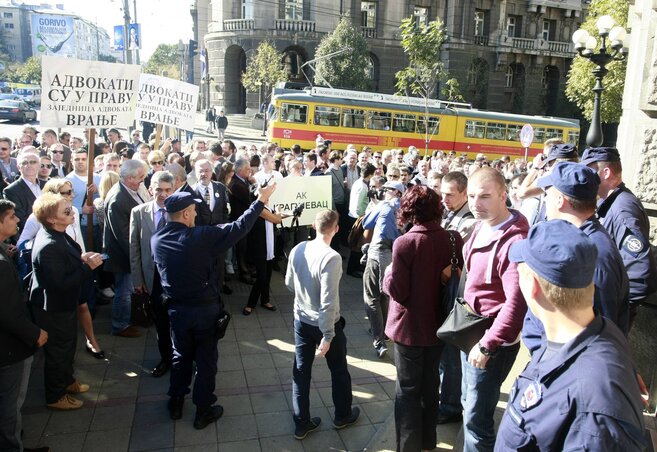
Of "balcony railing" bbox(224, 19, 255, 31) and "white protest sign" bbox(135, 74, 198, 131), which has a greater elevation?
"balcony railing" bbox(224, 19, 255, 31)

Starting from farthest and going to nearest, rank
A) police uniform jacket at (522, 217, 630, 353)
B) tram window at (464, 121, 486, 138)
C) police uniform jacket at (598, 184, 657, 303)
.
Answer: tram window at (464, 121, 486, 138) → police uniform jacket at (598, 184, 657, 303) → police uniform jacket at (522, 217, 630, 353)

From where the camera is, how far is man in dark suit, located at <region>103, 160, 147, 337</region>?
18.2ft

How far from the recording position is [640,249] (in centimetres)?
345

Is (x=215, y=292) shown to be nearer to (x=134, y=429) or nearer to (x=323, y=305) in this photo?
(x=323, y=305)

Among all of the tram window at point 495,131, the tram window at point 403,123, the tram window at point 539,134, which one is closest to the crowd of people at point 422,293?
Answer: the tram window at point 403,123

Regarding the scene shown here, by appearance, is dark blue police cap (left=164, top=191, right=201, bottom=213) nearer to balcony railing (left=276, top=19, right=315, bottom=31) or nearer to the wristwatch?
the wristwatch

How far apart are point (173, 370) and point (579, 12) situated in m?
47.3

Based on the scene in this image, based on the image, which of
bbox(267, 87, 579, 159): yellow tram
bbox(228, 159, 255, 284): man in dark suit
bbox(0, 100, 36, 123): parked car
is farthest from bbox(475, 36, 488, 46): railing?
bbox(228, 159, 255, 284): man in dark suit

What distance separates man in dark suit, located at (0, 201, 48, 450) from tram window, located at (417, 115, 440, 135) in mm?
22145

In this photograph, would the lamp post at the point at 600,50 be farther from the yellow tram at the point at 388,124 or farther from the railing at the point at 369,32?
the railing at the point at 369,32

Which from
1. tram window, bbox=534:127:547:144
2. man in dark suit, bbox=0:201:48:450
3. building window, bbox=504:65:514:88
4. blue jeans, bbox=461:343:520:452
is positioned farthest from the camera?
building window, bbox=504:65:514:88

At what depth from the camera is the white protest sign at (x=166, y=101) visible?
27.2 ft

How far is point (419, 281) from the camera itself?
3.50m

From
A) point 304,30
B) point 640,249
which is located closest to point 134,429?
point 640,249
